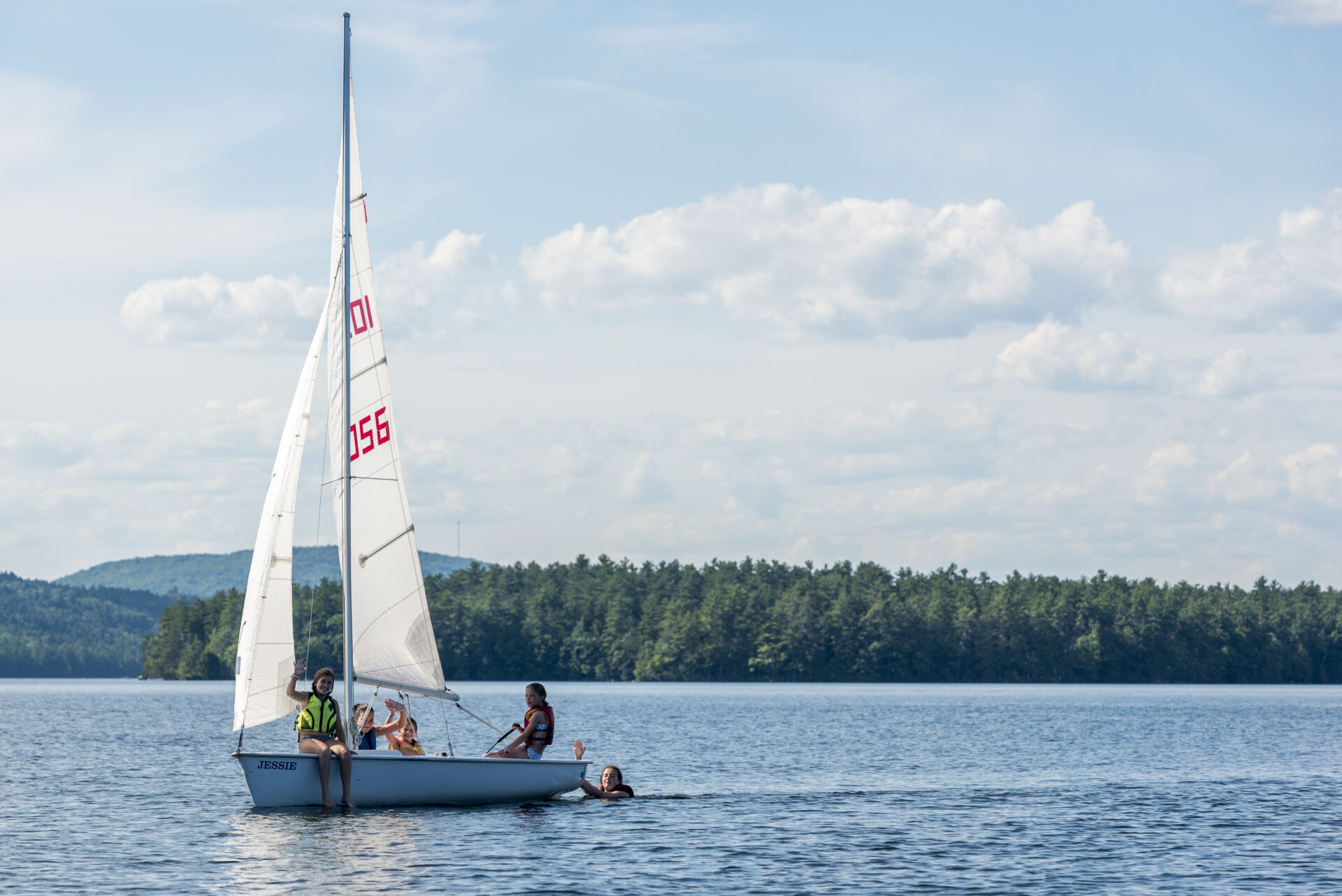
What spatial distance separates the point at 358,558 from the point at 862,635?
14545 cm

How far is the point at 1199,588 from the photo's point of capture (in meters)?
198

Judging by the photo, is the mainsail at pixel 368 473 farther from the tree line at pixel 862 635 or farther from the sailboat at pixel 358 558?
the tree line at pixel 862 635

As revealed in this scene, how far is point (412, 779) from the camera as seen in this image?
2808 centimetres

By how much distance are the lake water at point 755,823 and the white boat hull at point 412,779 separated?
0.40 metres

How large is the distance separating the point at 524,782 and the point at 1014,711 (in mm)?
66122

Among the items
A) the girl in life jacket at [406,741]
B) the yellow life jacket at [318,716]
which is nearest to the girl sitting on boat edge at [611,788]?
the girl in life jacket at [406,741]

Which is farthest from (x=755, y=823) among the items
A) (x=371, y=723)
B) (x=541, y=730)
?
(x=371, y=723)

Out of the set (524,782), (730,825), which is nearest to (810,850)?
(730,825)

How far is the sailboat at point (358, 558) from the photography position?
2711 cm

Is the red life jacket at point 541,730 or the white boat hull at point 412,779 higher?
the red life jacket at point 541,730

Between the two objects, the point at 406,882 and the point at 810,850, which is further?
the point at 810,850

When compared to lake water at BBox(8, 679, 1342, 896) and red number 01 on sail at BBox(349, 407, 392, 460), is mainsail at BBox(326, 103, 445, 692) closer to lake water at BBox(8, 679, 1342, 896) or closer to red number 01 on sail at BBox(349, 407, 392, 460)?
red number 01 on sail at BBox(349, 407, 392, 460)

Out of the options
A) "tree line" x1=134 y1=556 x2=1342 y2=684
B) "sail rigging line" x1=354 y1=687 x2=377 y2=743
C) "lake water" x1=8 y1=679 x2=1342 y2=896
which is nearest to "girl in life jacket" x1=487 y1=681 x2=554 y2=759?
"lake water" x1=8 y1=679 x2=1342 y2=896

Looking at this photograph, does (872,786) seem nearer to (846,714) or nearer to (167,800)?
(167,800)
